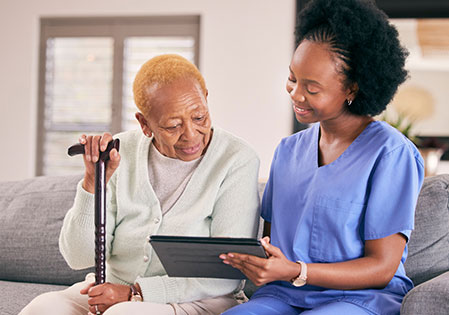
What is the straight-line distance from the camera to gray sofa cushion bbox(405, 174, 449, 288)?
1.64 metres

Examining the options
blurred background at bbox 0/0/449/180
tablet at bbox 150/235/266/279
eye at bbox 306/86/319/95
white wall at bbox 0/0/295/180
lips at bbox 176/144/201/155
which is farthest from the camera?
white wall at bbox 0/0/295/180

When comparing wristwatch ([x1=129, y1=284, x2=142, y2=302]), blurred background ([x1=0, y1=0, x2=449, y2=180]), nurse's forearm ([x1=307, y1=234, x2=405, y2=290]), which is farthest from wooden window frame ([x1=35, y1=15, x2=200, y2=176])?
nurse's forearm ([x1=307, y1=234, x2=405, y2=290])

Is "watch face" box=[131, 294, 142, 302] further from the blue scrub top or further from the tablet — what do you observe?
the blue scrub top

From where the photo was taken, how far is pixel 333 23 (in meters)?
1.38

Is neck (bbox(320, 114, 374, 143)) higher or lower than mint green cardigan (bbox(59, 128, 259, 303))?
higher

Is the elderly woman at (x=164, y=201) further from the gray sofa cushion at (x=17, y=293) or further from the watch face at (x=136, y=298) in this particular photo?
the gray sofa cushion at (x=17, y=293)

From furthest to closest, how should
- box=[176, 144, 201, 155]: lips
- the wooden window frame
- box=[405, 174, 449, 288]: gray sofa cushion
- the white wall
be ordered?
the wooden window frame, the white wall, box=[405, 174, 449, 288]: gray sofa cushion, box=[176, 144, 201, 155]: lips

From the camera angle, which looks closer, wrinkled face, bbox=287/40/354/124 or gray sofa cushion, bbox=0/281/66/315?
wrinkled face, bbox=287/40/354/124

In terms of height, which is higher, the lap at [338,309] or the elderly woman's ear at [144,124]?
the elderly woman's ear at [144,124]

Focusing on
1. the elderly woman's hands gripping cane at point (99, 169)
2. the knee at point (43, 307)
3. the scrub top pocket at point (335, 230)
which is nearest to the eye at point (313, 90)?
the scrub top pocket at point (335, 230)

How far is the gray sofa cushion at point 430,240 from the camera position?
1645 mm

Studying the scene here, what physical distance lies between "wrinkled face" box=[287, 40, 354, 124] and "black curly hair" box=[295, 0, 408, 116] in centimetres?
2

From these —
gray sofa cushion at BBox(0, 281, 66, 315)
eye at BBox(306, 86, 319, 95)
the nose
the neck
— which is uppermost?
eye at BBox(306, 86, 319, 95)

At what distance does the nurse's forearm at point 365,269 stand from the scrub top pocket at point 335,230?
0.04 m
